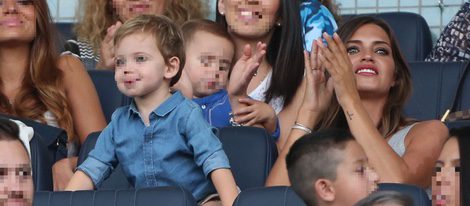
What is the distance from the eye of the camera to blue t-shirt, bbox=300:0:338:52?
668 centimetres

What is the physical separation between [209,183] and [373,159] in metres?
0.57

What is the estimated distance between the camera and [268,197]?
194 inches

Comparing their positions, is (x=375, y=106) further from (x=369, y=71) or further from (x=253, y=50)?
(x=253, y=50)

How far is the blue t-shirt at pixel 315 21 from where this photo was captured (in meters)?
6.68

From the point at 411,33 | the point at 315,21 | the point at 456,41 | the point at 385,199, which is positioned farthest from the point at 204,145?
the point at 411,33

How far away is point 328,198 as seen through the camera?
4.32 m

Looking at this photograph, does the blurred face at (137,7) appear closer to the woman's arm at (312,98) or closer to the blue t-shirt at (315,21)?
the blue t-shirt at (315,21)

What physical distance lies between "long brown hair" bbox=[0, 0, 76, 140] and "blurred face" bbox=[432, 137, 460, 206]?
1.98 m

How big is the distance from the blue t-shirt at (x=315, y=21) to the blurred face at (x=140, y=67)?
1.34m

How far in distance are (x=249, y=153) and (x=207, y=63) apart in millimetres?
586

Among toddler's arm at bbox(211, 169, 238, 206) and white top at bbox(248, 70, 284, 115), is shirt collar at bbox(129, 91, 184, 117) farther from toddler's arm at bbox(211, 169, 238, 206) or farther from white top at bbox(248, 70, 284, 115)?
white top at bbox(248, 70, 284, 115)

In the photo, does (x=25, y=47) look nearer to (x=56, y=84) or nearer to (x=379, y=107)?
(x=56, y=84)

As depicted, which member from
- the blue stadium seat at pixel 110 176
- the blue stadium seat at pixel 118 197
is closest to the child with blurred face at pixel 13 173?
the blue stadium seat at pixel 118 197

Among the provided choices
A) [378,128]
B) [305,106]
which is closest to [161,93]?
[305,106]
